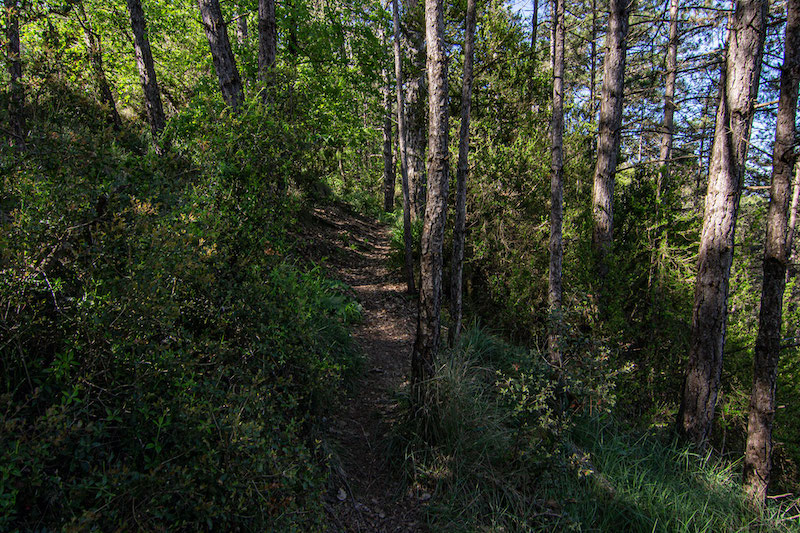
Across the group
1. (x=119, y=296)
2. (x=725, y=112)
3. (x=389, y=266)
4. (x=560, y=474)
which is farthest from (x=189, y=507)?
(x=389, y=266)

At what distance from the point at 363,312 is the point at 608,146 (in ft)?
17.9

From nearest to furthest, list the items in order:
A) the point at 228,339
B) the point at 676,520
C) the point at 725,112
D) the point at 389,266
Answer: the point at 228,339
the point at 676,520
the point at 725,112
the point at 389,266

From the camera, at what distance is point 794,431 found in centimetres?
720

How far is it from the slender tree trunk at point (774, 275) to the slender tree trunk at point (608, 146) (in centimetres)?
244

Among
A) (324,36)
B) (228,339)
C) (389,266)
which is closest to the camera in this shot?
(228,339)

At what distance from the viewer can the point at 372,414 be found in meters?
4.99

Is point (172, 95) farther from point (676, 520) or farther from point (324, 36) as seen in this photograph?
point (676, 520)

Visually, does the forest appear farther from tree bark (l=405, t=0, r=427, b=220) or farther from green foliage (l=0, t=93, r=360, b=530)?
tree bark (l=405, t=0, r=427, b=220)

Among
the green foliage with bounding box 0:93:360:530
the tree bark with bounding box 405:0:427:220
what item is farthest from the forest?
the tree bark with bounding box 405:0:427:220

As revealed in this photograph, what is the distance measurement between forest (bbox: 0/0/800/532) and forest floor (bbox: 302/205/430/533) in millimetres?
35

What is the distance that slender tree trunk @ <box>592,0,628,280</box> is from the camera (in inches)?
278

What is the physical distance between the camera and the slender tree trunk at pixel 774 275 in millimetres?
4512

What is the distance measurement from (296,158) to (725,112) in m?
5.54

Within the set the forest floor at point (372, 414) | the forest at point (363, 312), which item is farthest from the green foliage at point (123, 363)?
the forest floor at point (372, 414)
